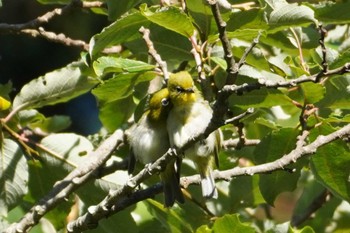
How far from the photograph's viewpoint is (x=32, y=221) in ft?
9.00

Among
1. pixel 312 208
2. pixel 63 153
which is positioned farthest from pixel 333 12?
pixel 63 153

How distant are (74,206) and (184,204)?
52 centimetres

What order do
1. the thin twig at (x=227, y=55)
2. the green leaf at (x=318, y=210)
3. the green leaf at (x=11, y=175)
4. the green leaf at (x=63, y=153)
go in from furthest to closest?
1. the green leaf at (x=318, y=210)
2. the green leaf at (x=63, y=153)
3. the green leaf at (x=11, y=175)
4. the thin twig at (x=227, y=55)

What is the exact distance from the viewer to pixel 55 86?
2963mm

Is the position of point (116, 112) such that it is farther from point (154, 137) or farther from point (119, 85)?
point (119, 85)

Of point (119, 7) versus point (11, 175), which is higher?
point (119, 7)

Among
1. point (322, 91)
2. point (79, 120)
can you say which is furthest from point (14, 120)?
point (79, 120)

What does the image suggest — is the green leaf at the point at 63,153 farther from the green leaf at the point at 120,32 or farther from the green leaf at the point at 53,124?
the green leaf at the point at 120,32

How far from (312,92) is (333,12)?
0.27 meters

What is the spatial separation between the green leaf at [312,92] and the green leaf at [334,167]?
0.09 metres

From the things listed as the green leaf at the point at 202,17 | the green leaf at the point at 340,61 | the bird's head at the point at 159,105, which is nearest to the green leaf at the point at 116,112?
the bird's head at the point at 159,105

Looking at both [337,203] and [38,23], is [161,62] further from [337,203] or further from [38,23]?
[337,203]

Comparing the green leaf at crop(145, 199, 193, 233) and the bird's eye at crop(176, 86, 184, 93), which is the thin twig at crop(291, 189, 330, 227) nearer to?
the green leaf at crop(145, 199, 193, 233)

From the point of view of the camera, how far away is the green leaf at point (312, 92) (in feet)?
8.39
